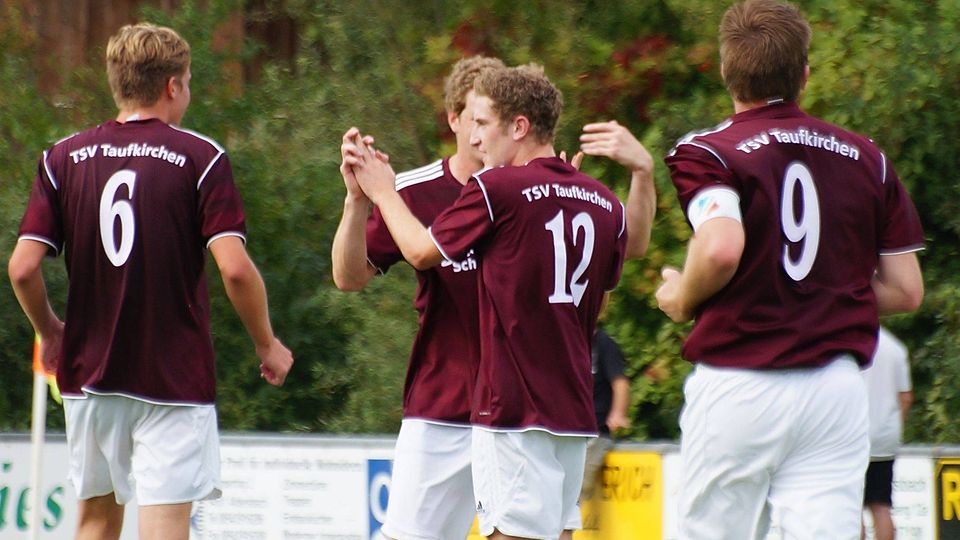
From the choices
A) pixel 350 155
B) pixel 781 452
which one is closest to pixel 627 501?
pixel 350 155

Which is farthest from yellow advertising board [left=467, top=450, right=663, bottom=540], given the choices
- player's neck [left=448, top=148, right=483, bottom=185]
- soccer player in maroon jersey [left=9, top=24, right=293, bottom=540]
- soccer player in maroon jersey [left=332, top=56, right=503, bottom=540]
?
soccer player in maroon jersey [left=9, top=24, right=293, bottom=540]

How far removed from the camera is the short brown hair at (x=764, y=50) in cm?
407

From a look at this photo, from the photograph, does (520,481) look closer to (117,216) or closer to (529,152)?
(529,152)

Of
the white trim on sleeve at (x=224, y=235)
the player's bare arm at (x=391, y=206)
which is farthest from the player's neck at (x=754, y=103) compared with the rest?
the white trim on sleeve at (x=224, y=235)

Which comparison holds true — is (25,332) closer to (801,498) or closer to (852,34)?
(852,34)

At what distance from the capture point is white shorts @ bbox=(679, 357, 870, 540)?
4.00m

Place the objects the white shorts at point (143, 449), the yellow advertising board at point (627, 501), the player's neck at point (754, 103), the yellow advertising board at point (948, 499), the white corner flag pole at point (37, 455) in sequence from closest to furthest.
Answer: the player's neck at point (754, 103)
the white shorts at point (143, 449)
the yellow advertising board at point (948, 499)
the yellow advertising board at point (627, 501)
the white corner flag pole at point (37, 455)

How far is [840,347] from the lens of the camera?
4.05 m

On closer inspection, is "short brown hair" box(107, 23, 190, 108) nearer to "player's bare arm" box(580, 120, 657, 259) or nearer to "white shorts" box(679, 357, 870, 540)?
"player's bare arm" box(580, 120, 657, 259)

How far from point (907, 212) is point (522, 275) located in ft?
3.79

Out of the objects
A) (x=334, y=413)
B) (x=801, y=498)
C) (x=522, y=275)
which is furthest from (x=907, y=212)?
(x=334, y=413)

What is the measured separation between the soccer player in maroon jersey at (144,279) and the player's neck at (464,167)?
0.80m

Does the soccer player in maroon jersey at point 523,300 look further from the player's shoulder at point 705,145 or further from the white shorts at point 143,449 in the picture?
the white shorts at point 143,449

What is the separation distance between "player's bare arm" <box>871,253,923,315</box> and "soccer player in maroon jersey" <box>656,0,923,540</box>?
127 mm
